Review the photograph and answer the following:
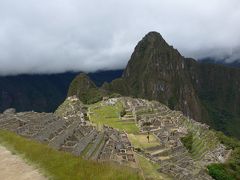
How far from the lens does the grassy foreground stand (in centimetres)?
1293

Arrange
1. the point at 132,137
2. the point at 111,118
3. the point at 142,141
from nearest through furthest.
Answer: the point at 142,141, the point at 132,137, the point at 111,118

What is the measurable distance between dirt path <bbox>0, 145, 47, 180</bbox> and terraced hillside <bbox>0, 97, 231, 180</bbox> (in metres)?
3.87

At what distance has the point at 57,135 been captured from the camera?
39219 millimetres

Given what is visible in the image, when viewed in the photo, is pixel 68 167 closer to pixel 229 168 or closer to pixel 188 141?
pixel 229 168

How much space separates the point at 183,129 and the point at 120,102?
3472cm

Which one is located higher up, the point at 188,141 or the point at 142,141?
the point at 142,141

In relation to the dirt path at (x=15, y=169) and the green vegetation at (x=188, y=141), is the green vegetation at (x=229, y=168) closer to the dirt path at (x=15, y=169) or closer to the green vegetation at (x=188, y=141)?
the green vegetation at (x=188, y=141)

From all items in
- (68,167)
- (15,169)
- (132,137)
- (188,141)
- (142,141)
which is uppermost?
(68,167)

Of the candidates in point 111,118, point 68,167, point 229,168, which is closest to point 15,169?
point 68,167

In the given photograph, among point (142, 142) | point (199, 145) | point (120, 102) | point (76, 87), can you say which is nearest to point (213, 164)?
point (142, 142)

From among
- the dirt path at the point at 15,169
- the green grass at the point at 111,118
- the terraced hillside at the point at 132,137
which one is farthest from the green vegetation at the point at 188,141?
the dirt path at the point at 15,169

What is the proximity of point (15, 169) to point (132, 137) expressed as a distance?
2295 inches

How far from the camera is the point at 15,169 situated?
14828mm

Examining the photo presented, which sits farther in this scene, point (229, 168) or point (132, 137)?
point (132, 137)
